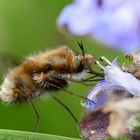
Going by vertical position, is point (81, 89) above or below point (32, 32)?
below

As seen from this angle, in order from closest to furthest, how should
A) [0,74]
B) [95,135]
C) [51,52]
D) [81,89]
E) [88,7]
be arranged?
1. [95,135]
2. [51,52]
3. [0,74]
4. [81,89]
5. [88,7]

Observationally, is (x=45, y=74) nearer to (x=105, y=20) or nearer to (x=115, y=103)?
(x=115, y=103)

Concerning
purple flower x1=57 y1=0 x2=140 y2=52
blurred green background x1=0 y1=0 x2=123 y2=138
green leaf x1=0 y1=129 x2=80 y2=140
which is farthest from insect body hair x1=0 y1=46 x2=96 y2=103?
purple flower x1=57 y1=0 x2=140 y2=52

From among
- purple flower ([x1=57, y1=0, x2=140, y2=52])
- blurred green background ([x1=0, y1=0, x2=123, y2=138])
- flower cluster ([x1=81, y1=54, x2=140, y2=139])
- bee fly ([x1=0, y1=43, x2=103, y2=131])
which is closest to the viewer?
flower cluster ([x1=81, y1=54, x2=140, y2=139])

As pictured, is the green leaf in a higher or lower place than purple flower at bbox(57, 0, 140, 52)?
lower

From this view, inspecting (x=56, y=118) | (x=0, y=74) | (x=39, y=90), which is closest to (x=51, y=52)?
(x=39, y=90)

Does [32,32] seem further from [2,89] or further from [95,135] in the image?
[95,135]

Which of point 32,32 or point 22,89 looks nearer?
point 22,89

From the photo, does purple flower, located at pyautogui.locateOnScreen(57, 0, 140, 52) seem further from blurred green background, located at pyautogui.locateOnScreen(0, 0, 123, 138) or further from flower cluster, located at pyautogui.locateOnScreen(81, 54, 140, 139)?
flower cluster, located at pyautogui.locateOnScreen(81, 54, 140, 139)
